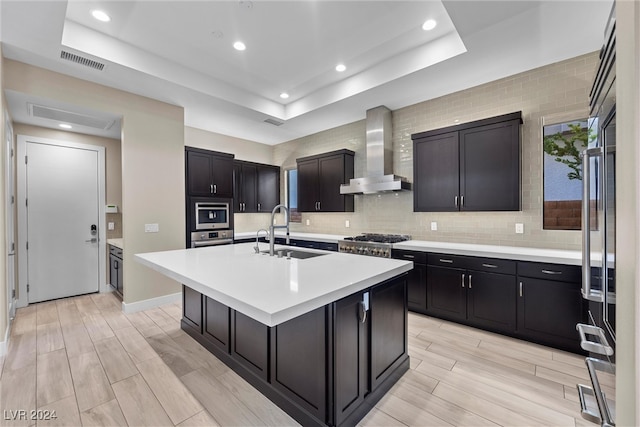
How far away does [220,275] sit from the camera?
5.95 ft

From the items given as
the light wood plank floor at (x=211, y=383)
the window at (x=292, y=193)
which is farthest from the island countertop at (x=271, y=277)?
the window at (x=292, y=193)

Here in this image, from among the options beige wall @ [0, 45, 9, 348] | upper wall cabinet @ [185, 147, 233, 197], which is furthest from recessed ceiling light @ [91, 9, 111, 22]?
upper wall cabinet @ [185, 147, 233, 197]

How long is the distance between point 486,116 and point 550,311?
236 centimetres

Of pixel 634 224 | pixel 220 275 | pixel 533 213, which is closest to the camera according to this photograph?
pixel 634 224

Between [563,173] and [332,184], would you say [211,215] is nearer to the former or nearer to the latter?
[332,184]

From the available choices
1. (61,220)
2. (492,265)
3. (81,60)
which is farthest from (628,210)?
(61,220)

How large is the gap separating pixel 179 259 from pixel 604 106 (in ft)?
9.41

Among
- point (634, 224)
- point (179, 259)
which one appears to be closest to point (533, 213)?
point (634, 224)

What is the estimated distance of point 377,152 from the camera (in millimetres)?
4273

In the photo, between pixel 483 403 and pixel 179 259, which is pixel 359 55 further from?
pixel 483 403

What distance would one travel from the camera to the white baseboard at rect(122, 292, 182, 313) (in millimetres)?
3682

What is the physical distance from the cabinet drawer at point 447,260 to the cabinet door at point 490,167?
0.67 m

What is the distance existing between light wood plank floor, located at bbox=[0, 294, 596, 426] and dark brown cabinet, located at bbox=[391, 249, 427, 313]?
0.38m

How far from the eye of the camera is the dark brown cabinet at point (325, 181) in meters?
4.86
